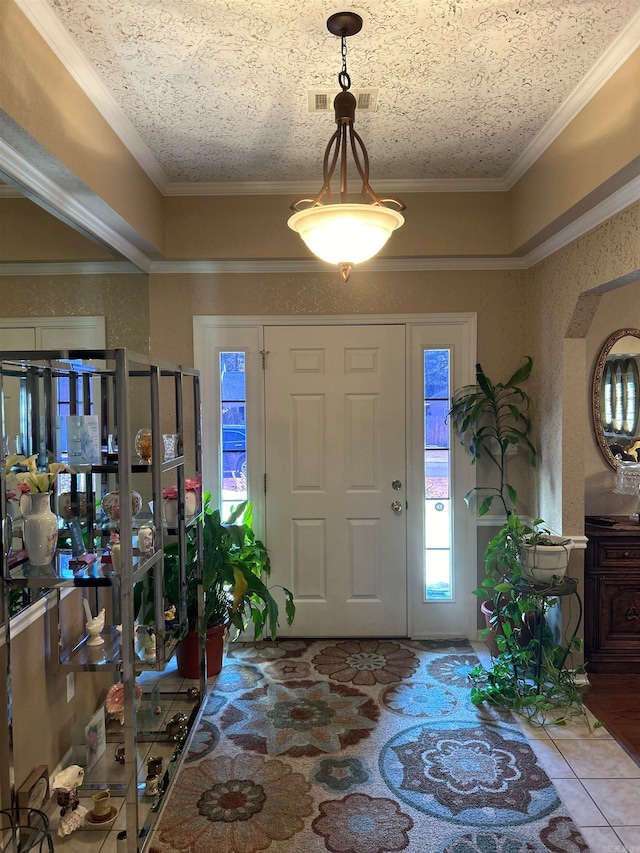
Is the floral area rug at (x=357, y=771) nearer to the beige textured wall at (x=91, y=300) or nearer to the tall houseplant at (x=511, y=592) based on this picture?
the tall houseplant at (x=511, y=592)

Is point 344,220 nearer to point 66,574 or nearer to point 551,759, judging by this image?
point 66,574

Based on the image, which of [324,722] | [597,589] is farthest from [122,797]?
[597,589]

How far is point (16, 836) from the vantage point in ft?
6.56

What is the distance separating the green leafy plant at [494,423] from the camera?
3607 millimetres

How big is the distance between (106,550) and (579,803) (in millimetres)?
2029

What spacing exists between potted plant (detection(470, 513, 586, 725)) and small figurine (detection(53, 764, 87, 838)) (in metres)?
1.84

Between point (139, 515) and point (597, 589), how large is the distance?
247 cm

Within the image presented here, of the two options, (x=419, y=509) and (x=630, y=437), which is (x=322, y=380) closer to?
(x=419, y=509)

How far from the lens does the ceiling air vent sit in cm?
241

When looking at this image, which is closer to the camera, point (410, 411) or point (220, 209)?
point (220, 209)

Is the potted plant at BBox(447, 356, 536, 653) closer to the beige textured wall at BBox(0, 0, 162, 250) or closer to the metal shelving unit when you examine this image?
the metal shelving unit

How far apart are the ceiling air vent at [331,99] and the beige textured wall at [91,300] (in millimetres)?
1274

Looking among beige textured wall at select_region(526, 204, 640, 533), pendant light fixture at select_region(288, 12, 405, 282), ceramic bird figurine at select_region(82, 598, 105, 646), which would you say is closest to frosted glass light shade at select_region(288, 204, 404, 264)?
pendant light fixture at select_region(288, 12, 405, 282)

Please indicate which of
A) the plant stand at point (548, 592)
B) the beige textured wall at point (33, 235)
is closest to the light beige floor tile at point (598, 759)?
the plant stand at point (548, 592)
